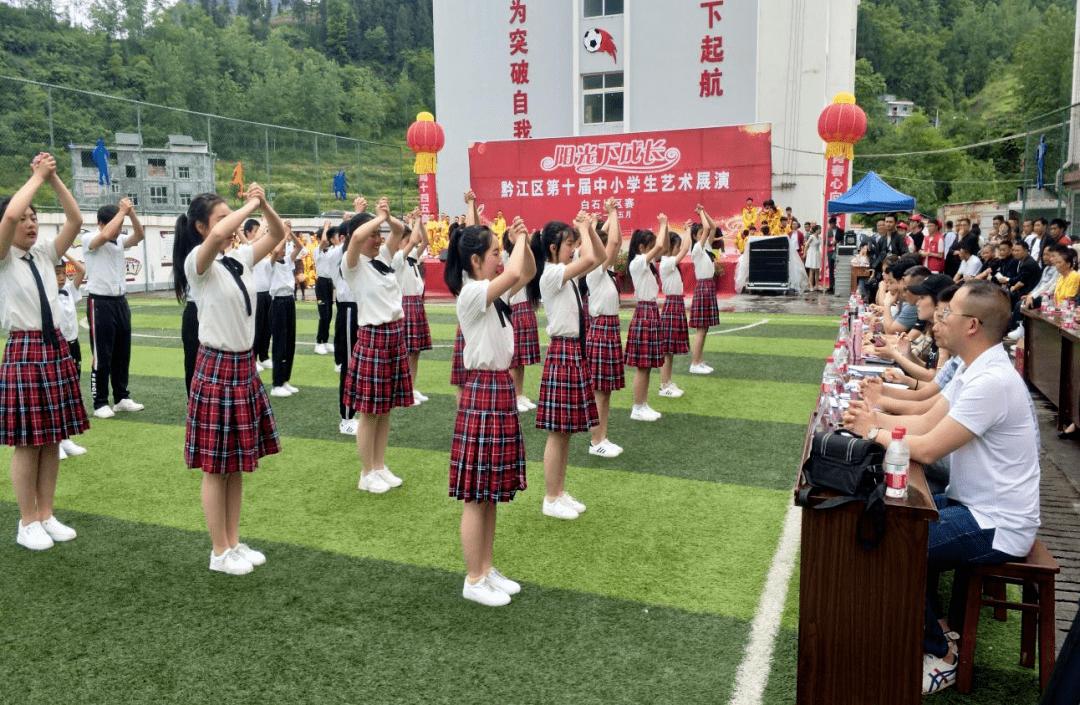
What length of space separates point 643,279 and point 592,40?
19.6m

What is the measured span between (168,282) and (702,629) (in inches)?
836

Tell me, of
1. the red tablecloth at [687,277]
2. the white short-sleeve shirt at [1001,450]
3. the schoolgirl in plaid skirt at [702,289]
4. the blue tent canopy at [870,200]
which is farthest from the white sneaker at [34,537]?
the blue tent canopy at [870,200]

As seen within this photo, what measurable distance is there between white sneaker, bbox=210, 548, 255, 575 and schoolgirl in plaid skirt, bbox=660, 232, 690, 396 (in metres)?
4.73

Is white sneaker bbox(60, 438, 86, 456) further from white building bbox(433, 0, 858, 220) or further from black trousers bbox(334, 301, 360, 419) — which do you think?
white building bbox(433, 0, 858, 220)

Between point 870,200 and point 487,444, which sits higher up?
point 870,200

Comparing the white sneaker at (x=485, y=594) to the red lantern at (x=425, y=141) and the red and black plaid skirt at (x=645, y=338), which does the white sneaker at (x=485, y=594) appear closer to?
the red and black plaid skirt at (x=645, y=338)

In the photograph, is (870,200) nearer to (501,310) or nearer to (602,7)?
(602,7)

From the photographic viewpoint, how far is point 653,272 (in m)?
7.45

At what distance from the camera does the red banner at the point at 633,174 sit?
20.4 m

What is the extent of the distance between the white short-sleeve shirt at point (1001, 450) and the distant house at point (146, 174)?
2158 centimetres

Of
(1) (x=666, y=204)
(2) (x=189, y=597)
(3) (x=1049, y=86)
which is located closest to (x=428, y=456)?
(2) (x=189, y=597)

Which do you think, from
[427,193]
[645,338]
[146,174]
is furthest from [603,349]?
[146,174]

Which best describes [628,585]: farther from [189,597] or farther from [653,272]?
[653,272]

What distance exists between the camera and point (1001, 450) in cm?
305
